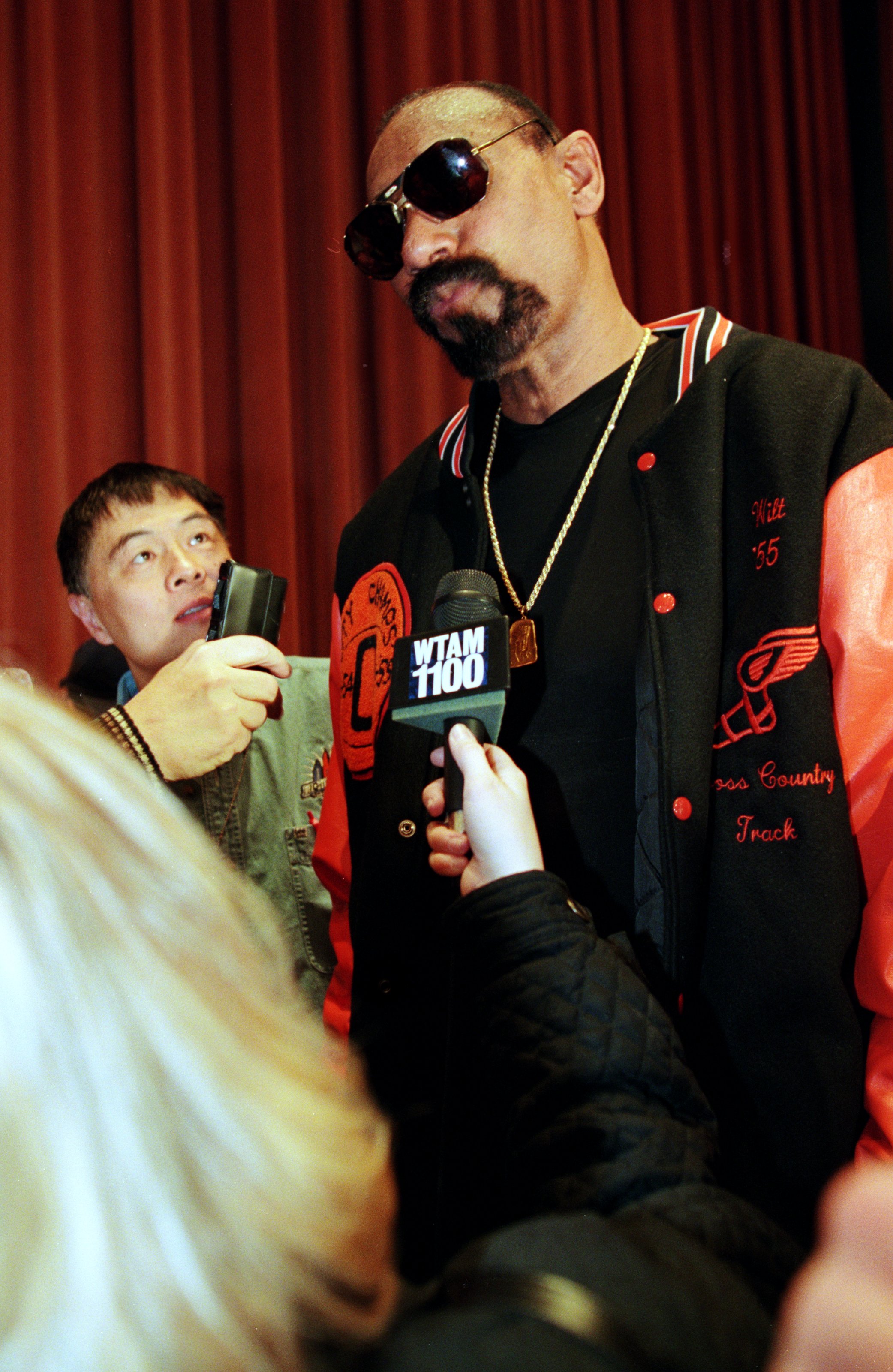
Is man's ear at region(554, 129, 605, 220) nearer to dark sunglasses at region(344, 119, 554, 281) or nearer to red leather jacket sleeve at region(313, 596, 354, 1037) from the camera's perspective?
dark sunglasses at region(344, 119, 554, 281)

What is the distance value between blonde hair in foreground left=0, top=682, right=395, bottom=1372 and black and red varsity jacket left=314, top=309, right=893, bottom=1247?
0.57 metres

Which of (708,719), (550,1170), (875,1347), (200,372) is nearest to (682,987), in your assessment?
(708,719)

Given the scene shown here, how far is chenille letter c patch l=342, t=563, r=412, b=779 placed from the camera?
4.80ft

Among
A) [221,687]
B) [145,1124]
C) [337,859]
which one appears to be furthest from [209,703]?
[145,1124]

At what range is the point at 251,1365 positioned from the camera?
450mm

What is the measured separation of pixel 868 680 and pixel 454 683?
1.35 feet

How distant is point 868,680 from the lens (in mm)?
1021

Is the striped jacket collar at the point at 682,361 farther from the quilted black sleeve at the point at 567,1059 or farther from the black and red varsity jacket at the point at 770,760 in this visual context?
the quilted black sleeve at the point at 567,1059

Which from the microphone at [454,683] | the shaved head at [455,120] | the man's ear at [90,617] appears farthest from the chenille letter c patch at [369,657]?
the man's ear at [90,617]

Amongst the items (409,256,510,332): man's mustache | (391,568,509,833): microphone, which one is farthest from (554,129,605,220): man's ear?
(391,568,509,833): microphone

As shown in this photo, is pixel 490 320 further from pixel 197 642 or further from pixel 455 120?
pixel 197 642

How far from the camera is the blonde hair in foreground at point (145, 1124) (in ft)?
1.44

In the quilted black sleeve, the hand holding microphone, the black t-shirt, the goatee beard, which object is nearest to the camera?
the quilted black sleeve

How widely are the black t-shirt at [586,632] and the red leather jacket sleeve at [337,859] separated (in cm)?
36
